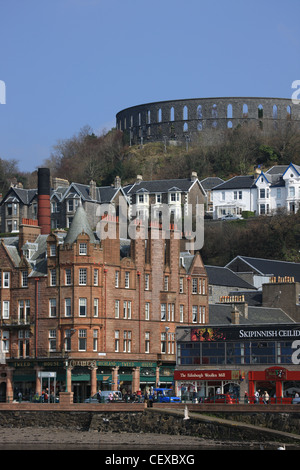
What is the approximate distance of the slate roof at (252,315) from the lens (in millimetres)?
93750

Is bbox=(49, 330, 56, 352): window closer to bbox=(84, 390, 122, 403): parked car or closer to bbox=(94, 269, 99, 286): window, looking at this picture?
bbox=(94, 269, 99, 286): window

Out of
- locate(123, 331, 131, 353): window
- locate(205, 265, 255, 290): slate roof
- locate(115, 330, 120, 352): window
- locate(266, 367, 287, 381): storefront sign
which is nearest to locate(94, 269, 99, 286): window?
locate(115, 330, 120, 352): window

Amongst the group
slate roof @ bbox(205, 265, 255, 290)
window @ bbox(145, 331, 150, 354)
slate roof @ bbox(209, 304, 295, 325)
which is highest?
slate roof @ bbox(205, 265, 255, 290)

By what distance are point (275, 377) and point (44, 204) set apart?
33246 millimetres

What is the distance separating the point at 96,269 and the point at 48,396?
11552mm

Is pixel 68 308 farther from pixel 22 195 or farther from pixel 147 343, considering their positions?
pixel 22 195

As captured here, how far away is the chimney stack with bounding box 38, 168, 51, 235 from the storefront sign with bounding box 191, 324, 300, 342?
64.8ft

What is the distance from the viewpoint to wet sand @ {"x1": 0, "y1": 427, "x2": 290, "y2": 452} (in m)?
65.6

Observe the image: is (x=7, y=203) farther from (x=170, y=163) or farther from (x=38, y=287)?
(x=38, y=287)

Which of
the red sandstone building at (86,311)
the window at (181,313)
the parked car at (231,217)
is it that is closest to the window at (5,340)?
the red sandstone building at (86,311)

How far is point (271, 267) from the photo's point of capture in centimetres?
11406

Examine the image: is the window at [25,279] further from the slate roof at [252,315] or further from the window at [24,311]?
the slate roof at [252,315]

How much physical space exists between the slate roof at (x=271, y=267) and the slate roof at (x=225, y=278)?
3112 mm
